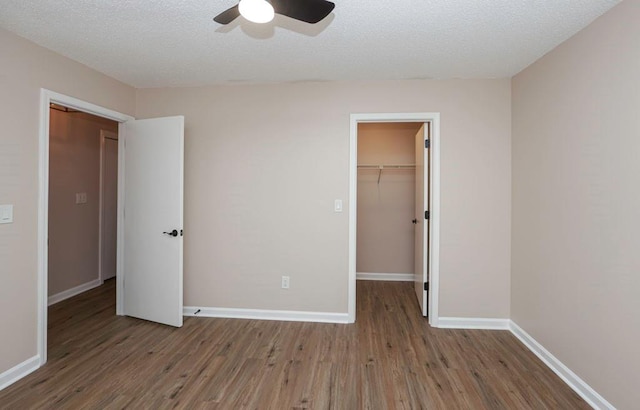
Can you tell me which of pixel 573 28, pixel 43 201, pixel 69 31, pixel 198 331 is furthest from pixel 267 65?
pixel 198 331

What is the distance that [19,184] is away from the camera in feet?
6.72

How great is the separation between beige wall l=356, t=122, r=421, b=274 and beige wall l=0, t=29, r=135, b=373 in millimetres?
3487

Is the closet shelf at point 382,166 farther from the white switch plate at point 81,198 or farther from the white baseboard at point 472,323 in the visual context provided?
the white switch plate at point 81,198

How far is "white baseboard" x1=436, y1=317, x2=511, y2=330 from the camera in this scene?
2783 mm

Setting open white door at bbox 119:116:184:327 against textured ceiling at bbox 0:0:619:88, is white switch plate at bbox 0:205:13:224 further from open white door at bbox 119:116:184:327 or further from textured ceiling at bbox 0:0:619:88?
textured ceiling at bbox 0:0:619:88

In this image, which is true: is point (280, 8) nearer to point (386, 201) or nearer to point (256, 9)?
point (256, 9)

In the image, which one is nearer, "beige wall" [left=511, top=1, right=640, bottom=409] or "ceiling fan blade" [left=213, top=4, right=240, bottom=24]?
"ceiling fan blade" [left=213, top=4, right=240, bottom=24]

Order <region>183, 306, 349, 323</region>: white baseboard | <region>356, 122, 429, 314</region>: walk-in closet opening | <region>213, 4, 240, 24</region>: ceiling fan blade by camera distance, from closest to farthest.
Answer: <region>213, 4, 240, 24</region>: ceiling fan blade < <region>183, 306, 349, 323</region>: white baseboard < <region>356, 122, 429, 314</region>: walk-in closet opening

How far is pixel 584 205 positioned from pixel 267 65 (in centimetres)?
260

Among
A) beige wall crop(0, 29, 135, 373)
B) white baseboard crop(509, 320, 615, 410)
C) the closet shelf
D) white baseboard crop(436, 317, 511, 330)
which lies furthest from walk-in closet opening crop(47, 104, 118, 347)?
white baseboard crop(509, 320, 615, 410)

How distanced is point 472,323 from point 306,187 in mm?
2083

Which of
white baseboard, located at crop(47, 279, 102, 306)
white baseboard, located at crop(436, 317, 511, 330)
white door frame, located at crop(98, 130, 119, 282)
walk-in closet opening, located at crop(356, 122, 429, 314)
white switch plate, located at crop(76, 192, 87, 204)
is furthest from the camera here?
walk-in closet opening, located at crop(356, 122, 429, 314)

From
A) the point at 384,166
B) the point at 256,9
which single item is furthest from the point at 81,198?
the point at 384,166

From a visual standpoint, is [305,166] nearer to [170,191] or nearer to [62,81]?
[170,191]
